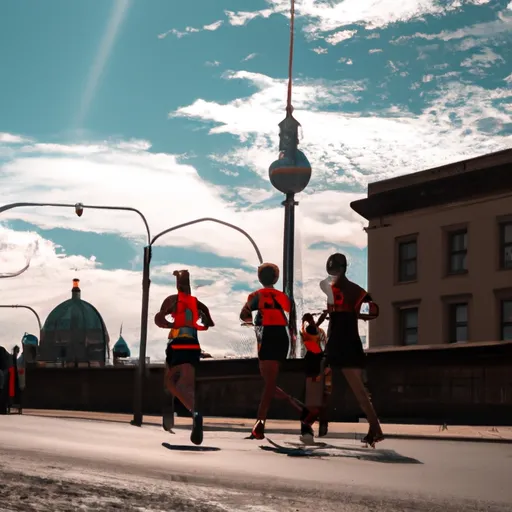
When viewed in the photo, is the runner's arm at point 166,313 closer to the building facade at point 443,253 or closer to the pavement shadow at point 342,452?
the pavement shadow at point 342,452

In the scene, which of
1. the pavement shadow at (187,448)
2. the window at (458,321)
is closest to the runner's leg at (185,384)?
the pavement shadow at (187,448)

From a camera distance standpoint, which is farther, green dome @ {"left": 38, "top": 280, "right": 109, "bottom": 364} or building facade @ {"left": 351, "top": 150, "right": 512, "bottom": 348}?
green dome @ {"left": 38, "top": 280, "right": 109, "bottom": 364}

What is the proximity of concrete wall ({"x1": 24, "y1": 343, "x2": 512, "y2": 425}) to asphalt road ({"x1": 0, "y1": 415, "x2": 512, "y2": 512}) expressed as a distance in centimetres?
2002

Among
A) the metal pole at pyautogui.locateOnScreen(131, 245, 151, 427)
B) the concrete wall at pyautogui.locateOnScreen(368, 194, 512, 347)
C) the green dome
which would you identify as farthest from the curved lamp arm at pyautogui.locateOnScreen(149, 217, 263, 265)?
the green dome

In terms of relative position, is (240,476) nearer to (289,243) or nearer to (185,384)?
(185,384)

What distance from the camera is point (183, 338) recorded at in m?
13.5

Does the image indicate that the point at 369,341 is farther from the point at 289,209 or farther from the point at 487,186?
the point at 289,209

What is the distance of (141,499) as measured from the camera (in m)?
6.12

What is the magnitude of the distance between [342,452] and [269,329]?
2003mm

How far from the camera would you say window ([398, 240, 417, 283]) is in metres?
48.3

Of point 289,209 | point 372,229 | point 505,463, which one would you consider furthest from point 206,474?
point 289,209

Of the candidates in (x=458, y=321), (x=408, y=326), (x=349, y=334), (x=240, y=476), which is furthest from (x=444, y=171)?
(x=240, y=476)

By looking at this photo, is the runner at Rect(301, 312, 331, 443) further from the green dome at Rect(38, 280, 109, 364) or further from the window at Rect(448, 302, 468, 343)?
the green dome at Rect(38, 280, 109, 364)

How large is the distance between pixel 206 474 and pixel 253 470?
725 millimetres
